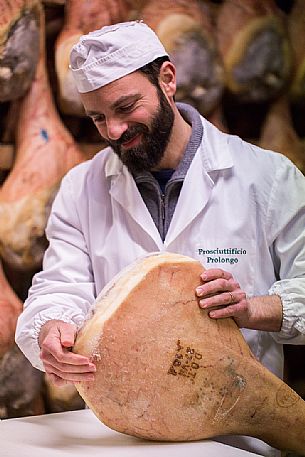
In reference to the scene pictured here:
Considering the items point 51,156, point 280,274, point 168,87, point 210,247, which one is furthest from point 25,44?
point 280,274

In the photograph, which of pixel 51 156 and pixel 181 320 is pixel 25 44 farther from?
pixel 181 320

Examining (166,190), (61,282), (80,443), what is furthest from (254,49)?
(80,443)

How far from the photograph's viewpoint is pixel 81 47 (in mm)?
1847

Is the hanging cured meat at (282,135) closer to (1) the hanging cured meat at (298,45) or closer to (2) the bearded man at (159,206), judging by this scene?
(1) the hanging cured meat at (298,45)

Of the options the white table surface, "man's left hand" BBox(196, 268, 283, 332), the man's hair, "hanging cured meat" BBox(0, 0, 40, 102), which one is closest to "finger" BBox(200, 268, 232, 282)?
"man's left hand" BBox(196, 268, 283, 332)

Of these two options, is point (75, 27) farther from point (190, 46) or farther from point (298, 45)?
point (298, 45)

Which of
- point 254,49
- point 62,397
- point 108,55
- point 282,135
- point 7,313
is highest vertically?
A: point 108,55

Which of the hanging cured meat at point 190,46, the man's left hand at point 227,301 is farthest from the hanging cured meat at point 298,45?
the man's left hand at point 227,301

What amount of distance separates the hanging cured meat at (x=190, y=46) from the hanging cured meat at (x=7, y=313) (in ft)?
2.25

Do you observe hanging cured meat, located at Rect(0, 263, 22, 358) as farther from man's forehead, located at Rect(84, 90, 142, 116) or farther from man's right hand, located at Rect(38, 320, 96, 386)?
man's forehead, located at Rect(84, 90, 142, 116)

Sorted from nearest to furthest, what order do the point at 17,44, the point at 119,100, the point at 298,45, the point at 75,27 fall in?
the point at 119,100
the point at 17,44
the point at 75,27
the point at 298,45

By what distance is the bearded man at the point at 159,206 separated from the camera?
6.00 feet

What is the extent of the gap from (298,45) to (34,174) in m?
0.81

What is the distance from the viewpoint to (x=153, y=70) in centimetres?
190
